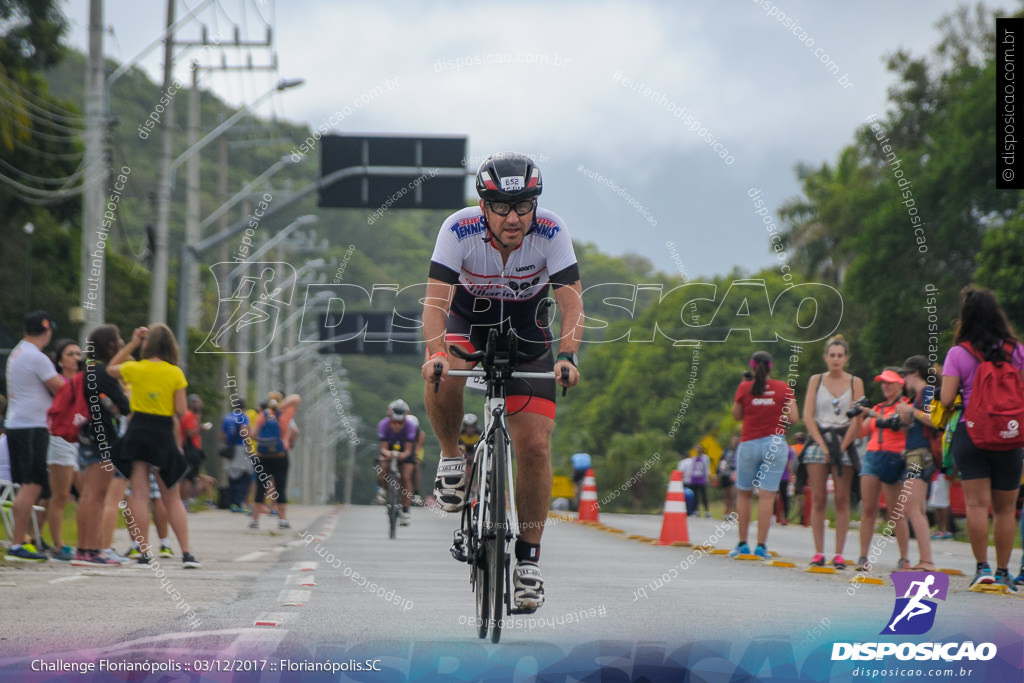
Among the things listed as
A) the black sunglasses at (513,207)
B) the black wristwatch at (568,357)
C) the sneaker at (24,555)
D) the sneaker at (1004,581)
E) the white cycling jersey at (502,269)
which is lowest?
the sneaker at (24,555)

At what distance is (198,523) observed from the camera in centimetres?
2106

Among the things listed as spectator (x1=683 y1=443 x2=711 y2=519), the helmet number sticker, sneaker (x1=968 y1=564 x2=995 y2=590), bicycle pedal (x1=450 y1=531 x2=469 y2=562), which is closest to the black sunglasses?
the helmet number sticker

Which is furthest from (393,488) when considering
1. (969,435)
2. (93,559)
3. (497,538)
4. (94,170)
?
→ (497,538)

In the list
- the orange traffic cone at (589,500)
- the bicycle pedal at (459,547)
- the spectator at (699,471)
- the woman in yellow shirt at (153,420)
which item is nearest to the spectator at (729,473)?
the orange traffic cone at (589,500)

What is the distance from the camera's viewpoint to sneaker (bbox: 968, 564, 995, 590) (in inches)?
392

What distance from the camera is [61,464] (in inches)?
470

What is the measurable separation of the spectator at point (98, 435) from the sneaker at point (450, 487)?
209 inches

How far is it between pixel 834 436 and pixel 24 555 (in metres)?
6.77

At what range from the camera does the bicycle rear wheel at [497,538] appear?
6.23m

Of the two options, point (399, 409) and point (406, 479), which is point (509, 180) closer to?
point (399, 409)

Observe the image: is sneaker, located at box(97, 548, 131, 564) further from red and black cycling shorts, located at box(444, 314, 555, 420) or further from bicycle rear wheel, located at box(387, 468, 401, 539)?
bicycle rear wheel, located at box(387, 468, 401, 539)

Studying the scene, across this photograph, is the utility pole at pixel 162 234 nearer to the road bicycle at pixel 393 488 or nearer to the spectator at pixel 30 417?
the road bicycle at pixel 393 488

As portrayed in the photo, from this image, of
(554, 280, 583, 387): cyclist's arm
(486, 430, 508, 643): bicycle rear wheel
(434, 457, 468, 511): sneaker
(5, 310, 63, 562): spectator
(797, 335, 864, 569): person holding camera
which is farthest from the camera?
(797, 335, 864, 569): person holding camera

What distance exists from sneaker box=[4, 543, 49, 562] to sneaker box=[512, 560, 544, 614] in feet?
19.9
